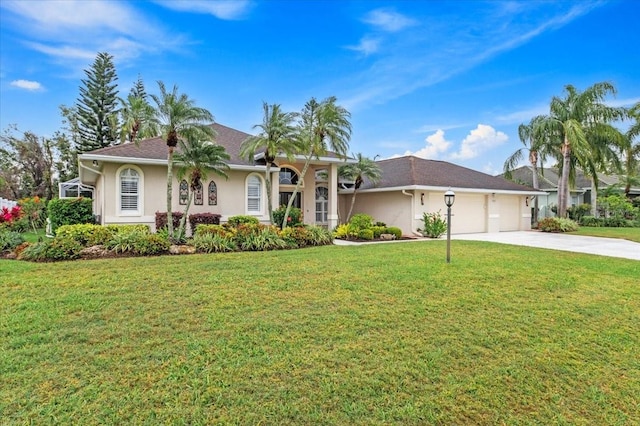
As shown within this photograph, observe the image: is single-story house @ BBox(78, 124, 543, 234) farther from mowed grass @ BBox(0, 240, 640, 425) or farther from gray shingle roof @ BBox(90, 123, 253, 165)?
mowed grass @ BBox(0, 240, 640, 425)

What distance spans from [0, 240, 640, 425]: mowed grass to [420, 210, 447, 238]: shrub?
30.6 ft

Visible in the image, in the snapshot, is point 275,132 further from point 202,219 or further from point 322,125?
point 202,219

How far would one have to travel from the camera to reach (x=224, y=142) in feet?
57.5

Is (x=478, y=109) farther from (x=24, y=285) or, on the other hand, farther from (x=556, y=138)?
(x=24, y=285)

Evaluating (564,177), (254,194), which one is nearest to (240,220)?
(254,194)

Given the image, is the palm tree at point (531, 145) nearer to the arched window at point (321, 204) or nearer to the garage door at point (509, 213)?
the garage door at point (509, 213)

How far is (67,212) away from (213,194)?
5561 mm

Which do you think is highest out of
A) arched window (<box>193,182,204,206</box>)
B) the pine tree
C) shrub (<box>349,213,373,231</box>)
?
the pine tree

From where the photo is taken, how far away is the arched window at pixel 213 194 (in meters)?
15.3

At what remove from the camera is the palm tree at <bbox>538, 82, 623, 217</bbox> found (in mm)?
20948

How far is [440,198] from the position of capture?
1900 cm

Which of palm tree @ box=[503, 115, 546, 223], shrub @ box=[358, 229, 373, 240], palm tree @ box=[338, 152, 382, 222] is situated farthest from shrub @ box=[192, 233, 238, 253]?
palm tree @ box=[503, 115, 546, 223]

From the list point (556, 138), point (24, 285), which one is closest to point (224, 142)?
point (24, 285)

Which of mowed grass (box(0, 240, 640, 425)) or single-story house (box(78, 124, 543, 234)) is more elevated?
single-story house (box(78, 124, 543, 234))
